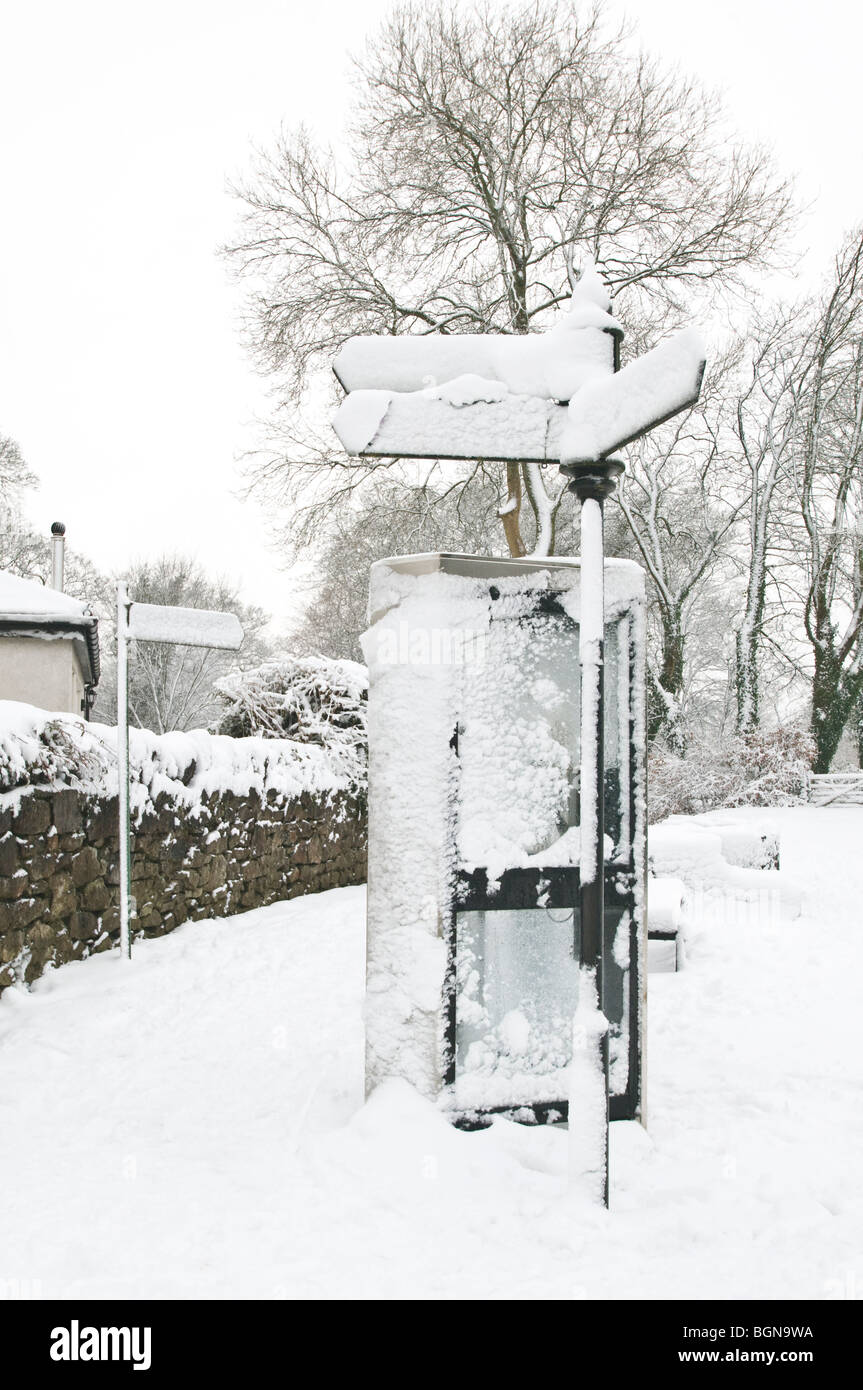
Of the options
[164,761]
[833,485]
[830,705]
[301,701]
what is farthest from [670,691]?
[164,761]

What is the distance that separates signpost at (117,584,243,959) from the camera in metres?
6.25

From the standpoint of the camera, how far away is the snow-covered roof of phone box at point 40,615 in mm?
15903

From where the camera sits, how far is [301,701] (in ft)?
41.1

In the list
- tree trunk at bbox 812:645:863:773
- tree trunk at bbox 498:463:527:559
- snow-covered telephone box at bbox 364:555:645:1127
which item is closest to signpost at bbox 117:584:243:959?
snow-covered telephone box at bbox 364:555:645:1127

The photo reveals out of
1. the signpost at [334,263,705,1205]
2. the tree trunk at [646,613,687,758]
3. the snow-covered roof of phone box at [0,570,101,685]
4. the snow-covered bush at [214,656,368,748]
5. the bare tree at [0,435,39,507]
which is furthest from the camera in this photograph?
the bare tree at [0,435,39,507]

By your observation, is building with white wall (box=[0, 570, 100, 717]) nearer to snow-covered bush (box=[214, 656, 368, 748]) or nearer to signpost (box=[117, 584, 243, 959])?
snow-covered bush (box=[214, 656, 368, 748])

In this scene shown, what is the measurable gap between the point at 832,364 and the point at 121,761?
19.3 metres

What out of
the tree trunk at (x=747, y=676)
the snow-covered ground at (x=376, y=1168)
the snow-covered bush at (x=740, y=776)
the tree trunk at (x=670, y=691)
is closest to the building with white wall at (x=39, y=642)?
the snow-covered bush at (x=740, y=776)

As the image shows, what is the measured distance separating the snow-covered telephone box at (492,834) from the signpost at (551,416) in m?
0.43

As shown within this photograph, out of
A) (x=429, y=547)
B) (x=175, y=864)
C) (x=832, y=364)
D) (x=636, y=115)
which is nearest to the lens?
(x=175, y=864)

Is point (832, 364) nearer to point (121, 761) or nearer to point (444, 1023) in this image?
point (121, 761)

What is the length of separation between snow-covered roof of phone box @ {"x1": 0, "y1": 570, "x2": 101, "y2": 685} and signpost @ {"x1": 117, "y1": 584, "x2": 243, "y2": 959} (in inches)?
407
